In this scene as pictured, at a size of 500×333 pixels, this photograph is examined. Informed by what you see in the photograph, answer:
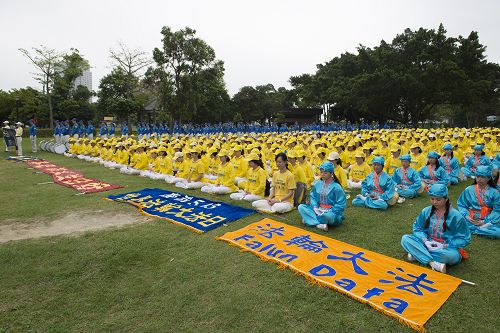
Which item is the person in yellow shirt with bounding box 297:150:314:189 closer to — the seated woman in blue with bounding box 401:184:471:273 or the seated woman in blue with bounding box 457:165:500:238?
the seated woman in blue with bounding box 457:165:500:238

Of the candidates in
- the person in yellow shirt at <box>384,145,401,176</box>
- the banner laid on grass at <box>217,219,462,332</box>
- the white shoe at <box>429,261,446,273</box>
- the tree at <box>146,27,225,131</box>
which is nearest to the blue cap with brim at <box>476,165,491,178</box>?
the white shoe at <box>429,261,446,273</box>

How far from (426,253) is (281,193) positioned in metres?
3.41

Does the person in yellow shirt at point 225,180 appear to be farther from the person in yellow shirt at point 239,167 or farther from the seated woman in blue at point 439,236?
the seated woman in blue at point 439,236

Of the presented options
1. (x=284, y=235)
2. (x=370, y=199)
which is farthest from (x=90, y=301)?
(x=370, y=199)

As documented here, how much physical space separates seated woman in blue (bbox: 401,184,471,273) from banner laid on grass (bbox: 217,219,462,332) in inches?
8.0

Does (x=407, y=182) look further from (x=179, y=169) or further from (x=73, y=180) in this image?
(x=73, y=180)

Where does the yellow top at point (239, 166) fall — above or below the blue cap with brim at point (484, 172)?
below

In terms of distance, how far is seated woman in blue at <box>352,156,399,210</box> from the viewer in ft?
24.0

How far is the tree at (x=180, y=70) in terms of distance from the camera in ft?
90.1

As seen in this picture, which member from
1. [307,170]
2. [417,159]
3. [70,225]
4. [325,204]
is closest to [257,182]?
[307,170]

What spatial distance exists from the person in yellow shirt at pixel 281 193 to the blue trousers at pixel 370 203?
5.15ft

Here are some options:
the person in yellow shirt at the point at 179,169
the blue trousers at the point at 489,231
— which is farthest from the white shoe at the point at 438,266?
the person in yellow shirt at the point at 179,169

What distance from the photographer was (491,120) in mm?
41438

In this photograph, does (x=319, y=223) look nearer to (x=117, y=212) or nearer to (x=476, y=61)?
(x=117, y=212)
